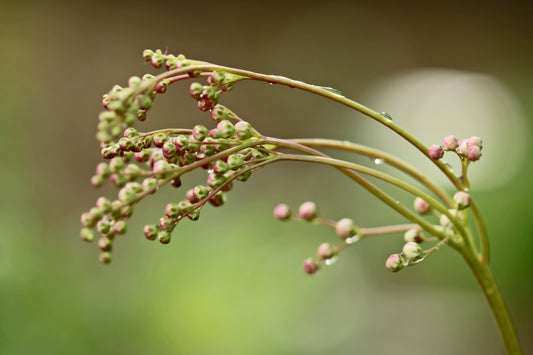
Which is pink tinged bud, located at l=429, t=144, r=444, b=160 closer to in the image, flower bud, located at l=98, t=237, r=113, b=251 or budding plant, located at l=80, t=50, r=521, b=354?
budding plant, located at l=80, t=50, r=521, b=354

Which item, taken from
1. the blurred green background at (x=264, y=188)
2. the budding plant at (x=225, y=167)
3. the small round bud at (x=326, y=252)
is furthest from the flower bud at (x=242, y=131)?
the blurred green background at (x=264, y=188)

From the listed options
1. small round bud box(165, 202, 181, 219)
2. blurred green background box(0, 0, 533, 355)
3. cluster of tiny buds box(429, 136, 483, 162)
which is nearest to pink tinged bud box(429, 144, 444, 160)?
cluster of tiny buds box(429, 136, 483, 162)

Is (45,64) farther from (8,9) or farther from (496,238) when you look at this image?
(496,238)

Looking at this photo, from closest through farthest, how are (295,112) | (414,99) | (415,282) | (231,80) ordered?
1. (231,80)
2. (415,282)
3. (414,99)
4. (295,112)

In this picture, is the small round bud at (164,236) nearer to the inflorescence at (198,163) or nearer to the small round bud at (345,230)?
the inflorescence at (198,163)

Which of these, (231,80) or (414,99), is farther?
(414,99)

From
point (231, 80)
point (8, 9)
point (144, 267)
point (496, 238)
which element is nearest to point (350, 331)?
point (496, 238)

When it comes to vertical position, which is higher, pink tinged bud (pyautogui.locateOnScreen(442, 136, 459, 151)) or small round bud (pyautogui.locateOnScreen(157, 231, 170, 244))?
pink tinged bud (pyautogui.locateOnScreen(442, 136, 459, 151))
